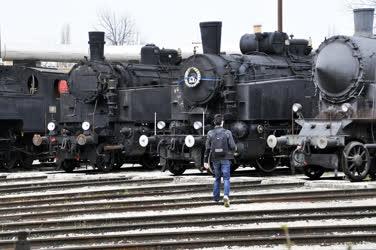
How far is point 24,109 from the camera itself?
78.4 ft

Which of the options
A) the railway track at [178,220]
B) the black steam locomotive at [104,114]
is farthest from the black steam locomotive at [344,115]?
the black steam locomotive at [104,114]

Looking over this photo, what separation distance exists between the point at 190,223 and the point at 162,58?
45.6 feet

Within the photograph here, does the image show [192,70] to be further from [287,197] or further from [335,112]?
[287,197]

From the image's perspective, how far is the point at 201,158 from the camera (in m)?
18.8

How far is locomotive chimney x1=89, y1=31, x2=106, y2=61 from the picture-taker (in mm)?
22781

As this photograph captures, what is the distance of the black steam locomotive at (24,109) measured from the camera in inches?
931

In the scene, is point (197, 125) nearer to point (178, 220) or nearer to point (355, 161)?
point (355, 161)

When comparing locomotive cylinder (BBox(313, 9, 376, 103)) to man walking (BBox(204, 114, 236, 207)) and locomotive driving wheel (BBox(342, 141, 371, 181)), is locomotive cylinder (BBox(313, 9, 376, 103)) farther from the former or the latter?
man walking (BBox(204, 114, 236, 207))

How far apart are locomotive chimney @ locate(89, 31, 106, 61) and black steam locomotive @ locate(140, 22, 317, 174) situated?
132 inches

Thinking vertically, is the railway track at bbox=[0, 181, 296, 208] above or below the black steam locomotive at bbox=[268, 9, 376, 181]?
below

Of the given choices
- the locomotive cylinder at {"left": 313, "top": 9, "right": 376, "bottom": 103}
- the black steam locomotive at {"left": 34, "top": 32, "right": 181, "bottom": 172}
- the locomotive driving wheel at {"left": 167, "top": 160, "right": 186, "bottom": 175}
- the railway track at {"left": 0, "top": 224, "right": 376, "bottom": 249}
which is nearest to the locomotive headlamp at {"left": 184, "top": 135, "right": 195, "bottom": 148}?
the locomotive driving wheel at {"left": 167, "top": 160, "right": 186, "bottom": 175}

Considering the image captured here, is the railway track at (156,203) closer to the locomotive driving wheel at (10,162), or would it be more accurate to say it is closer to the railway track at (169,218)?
the railway track at (169,218)

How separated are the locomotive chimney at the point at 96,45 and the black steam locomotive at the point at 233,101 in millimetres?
3362

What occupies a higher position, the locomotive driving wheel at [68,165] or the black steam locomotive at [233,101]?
the black steam locomotive at [233,101]
